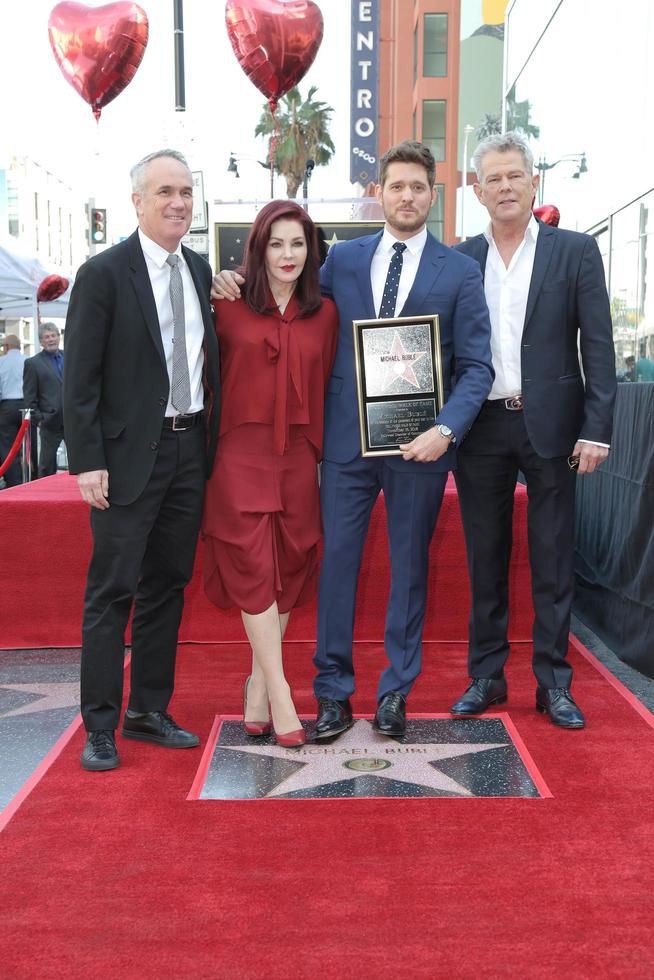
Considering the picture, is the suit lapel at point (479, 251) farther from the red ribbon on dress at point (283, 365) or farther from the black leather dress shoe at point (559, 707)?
the black leather dress shoe at point (559, 707)

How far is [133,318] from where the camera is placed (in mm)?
3629

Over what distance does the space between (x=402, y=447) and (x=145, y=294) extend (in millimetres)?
1041

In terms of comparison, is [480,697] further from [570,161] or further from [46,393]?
[46,393]

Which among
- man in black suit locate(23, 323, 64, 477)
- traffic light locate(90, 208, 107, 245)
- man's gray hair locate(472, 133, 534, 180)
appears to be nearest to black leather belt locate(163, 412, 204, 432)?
man's gray hair locate(472, 133, 534, 180)

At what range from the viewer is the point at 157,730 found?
4027mm

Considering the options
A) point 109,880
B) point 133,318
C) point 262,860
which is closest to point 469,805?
point 262,860

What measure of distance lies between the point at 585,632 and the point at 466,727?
87.4 inches

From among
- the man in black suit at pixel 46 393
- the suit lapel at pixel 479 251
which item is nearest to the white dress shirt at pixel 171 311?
the suit lapel at pixel 479 251

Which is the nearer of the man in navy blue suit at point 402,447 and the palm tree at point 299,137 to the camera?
the man in navy blue suit at point 402,447

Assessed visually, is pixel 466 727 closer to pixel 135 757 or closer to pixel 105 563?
pixel 135 757

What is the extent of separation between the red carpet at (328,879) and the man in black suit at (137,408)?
53 centimetres

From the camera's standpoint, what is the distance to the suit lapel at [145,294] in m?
3.63

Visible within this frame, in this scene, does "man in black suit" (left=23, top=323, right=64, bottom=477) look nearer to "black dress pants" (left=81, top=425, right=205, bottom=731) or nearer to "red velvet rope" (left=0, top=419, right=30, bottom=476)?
"red velvet rope" (left=0, top=419, right=30, bottom=476)

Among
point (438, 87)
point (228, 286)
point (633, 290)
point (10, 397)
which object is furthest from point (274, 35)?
point (438, 87)
